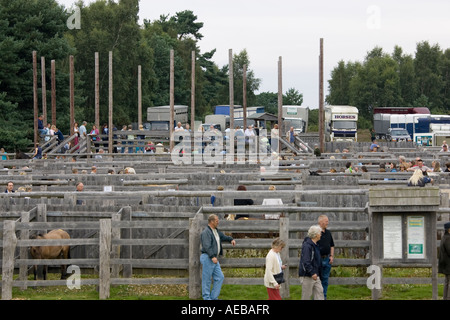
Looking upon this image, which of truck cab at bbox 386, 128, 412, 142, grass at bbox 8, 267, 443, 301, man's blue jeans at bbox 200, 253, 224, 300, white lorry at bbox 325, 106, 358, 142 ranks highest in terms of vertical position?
white lorry at bbox 325, 106, 358, 142

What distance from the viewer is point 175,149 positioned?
47438 millimetres

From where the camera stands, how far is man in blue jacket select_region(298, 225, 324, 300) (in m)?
14.1

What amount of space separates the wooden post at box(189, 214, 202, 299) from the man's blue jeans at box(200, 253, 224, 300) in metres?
0.48

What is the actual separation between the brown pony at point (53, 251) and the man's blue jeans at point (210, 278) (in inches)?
125

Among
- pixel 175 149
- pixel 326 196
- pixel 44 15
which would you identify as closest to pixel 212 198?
pixel 326 196

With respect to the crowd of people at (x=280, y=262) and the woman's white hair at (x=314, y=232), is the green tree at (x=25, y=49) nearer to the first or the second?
the crowd of people at (x=280, y=262)

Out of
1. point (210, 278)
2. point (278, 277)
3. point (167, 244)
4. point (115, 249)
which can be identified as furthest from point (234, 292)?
point (115, 249)

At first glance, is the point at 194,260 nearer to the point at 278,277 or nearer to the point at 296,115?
the point at 278,277

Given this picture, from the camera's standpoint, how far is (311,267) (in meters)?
14.1

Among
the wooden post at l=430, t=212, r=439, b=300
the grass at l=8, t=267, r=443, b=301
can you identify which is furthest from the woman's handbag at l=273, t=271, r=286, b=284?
the wooden post at l=430, t=212, r=439, b=300

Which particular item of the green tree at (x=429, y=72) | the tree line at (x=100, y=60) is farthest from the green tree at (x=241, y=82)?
the green tree at (x=429, y=72)

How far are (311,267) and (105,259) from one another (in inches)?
152

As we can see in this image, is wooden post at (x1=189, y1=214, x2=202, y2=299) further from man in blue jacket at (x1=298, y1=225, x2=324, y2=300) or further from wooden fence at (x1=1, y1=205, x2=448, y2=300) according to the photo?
man in blue jacket at (x1=298, y1=225, x2=324, y2=300)

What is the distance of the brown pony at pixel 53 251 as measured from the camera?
55.3 feet
